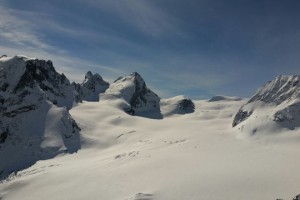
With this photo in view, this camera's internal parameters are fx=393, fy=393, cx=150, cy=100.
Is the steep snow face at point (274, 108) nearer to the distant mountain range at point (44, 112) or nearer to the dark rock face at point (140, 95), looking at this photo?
the distant mountain range at point (44, 112)

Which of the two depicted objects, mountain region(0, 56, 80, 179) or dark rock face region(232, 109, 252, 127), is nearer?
mountain region(0, 56, 80, 179)

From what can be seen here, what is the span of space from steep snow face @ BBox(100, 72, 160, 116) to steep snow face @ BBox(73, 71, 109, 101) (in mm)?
6011

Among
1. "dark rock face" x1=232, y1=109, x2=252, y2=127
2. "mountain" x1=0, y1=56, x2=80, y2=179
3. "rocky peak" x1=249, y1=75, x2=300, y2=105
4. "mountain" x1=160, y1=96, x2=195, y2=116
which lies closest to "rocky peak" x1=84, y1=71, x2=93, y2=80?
"mountain" x1=160, y1=96, x2=195, y2=116

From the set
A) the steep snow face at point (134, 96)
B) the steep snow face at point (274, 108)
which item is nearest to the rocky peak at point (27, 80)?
the steep snow face at point (134, 96)

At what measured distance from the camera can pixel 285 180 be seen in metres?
45.7

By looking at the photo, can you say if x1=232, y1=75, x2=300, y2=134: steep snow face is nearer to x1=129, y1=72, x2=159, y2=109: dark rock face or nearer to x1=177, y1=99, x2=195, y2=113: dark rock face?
x1=129, y1=72, x2=159, y2=109: dark rock face

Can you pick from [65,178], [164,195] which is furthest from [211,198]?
[65,178]

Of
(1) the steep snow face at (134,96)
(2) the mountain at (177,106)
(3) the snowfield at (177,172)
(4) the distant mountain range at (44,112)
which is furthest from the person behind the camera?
(2) the mountain at (177,106)

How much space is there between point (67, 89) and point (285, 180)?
8964 cm

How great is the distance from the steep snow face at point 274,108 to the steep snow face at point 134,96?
6317 centimetres

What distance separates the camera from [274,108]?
3322 inches

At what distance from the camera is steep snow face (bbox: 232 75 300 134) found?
7562 centimetres

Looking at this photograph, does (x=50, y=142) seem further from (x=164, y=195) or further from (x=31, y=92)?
(x=164, y=195)

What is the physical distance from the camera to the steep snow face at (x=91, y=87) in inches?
6634
